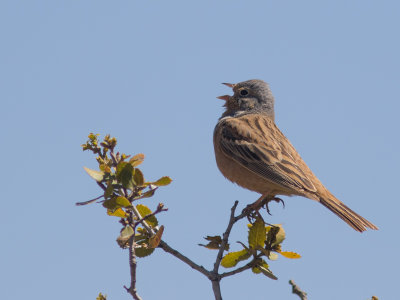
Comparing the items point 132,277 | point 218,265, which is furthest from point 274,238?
point 132,277

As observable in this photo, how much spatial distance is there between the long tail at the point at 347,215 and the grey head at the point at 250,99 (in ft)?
9.49

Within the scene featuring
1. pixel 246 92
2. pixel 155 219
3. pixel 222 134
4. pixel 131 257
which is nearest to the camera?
pixel 131 257

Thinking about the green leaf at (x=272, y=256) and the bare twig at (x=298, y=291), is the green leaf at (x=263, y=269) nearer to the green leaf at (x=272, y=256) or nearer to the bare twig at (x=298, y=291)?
the green leaf at (x=272, y=256)

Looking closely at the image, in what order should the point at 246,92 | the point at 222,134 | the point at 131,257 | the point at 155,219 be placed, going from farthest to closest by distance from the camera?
the point at 246,92 → the point at 222,134 → the point at 155,219 → the point at 131,257

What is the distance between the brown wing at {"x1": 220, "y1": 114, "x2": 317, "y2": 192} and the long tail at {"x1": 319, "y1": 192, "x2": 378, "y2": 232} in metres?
0.26

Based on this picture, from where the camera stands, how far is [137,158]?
343 cm

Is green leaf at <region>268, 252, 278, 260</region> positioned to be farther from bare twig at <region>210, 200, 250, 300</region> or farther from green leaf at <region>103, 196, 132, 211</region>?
green leaf at <region>103, 196, 132, 211</region>

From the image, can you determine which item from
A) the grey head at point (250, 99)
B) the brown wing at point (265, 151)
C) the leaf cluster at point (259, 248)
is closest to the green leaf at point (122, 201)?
the leaf cluster at point (259, 248)

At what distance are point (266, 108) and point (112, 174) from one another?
6.35 metres

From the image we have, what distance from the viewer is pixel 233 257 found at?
13.4ft

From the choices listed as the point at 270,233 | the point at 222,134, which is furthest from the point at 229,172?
the point at 270,233

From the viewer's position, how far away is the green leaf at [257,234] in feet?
13.3

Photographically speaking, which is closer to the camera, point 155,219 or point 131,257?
point 131,257

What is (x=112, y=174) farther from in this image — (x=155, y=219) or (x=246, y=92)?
(x=246, y=92)
